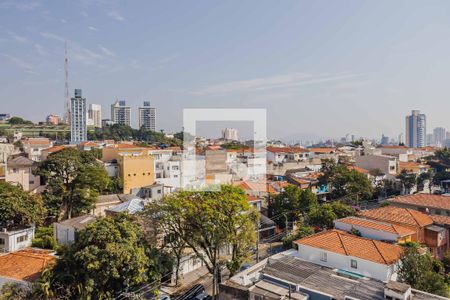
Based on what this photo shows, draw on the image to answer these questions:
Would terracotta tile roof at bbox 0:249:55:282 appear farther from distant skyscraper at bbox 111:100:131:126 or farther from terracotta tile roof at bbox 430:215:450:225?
distant skyscraper at bbox 111:100:131:126

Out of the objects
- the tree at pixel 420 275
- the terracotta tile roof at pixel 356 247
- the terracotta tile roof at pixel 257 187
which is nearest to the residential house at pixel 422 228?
the terracotta tile roof at pixel 356 247

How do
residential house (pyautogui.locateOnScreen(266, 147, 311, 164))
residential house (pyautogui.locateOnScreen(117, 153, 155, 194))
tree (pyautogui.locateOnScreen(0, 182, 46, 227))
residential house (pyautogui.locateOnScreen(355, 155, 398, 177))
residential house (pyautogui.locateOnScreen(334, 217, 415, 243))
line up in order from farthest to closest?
residential house (pyautogui.locateOnScreen(266, 147, 311, 164)), residential house (pyautogui.locateOnScreen(355, 155, 398, 177)), residential house (pyautogui.locateOnScreen(117, 153, 155, 194)), tree (pyautogui.locateOnScreen(0, 182, 46, 227)), residential house (pyautogui.locateOnScreen(334, 217, 415, 243))

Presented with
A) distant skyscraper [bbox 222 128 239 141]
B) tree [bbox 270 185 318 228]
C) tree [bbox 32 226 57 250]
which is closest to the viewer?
tree [bbox 32 226 57 250]

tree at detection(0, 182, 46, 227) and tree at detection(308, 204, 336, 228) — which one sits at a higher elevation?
tree at detection(0, 182, 46, 227)

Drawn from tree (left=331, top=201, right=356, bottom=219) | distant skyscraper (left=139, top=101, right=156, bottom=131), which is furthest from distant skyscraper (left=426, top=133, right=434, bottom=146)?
tree (left=331, top=201, right=356, bottom=219)

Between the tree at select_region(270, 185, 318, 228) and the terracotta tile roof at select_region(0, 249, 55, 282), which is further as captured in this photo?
the tree at select_region(270, 185, 318, 228)

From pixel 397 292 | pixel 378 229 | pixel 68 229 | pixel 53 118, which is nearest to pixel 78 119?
pixel 53 118

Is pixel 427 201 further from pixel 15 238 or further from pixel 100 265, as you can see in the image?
pixel 15 238
